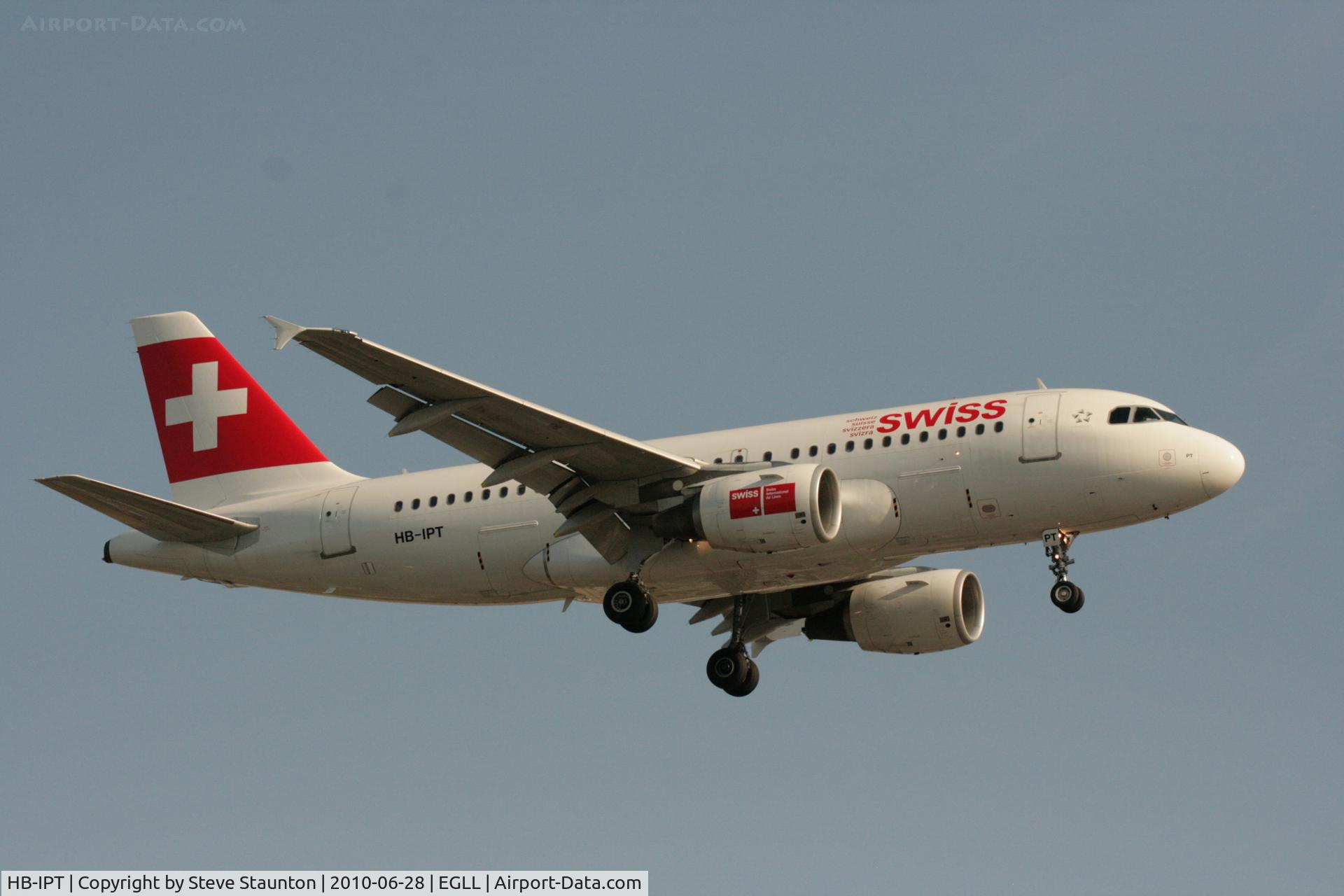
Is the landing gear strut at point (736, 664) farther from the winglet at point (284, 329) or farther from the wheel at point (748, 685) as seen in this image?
the winglet at point (284, 329)

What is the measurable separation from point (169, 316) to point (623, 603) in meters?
14.6

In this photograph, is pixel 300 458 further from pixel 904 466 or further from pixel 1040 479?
pixel 1040 479

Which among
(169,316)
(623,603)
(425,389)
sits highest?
(169,316)

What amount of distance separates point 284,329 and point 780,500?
384 inches

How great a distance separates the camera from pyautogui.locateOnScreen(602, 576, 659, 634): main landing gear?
115ft

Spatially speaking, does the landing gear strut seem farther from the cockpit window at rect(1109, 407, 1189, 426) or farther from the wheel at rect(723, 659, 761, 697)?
the cockpit window at rect(1109, 407, 1189, 426)

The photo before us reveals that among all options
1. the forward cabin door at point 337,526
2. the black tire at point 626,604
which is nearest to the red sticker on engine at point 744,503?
the black tire at point 626,604

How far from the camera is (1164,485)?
3306 centimetres

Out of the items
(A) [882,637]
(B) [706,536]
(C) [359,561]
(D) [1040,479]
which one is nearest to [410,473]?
(C) [359,561]

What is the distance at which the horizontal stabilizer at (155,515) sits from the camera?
35.1 m

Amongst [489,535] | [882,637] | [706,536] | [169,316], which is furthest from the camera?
[169,316]

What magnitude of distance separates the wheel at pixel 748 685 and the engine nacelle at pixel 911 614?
5.76 feet

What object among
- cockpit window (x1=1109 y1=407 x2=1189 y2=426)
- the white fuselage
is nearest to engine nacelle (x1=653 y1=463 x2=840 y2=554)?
the white fuselage

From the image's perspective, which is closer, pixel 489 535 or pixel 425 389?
pixel 425 389
